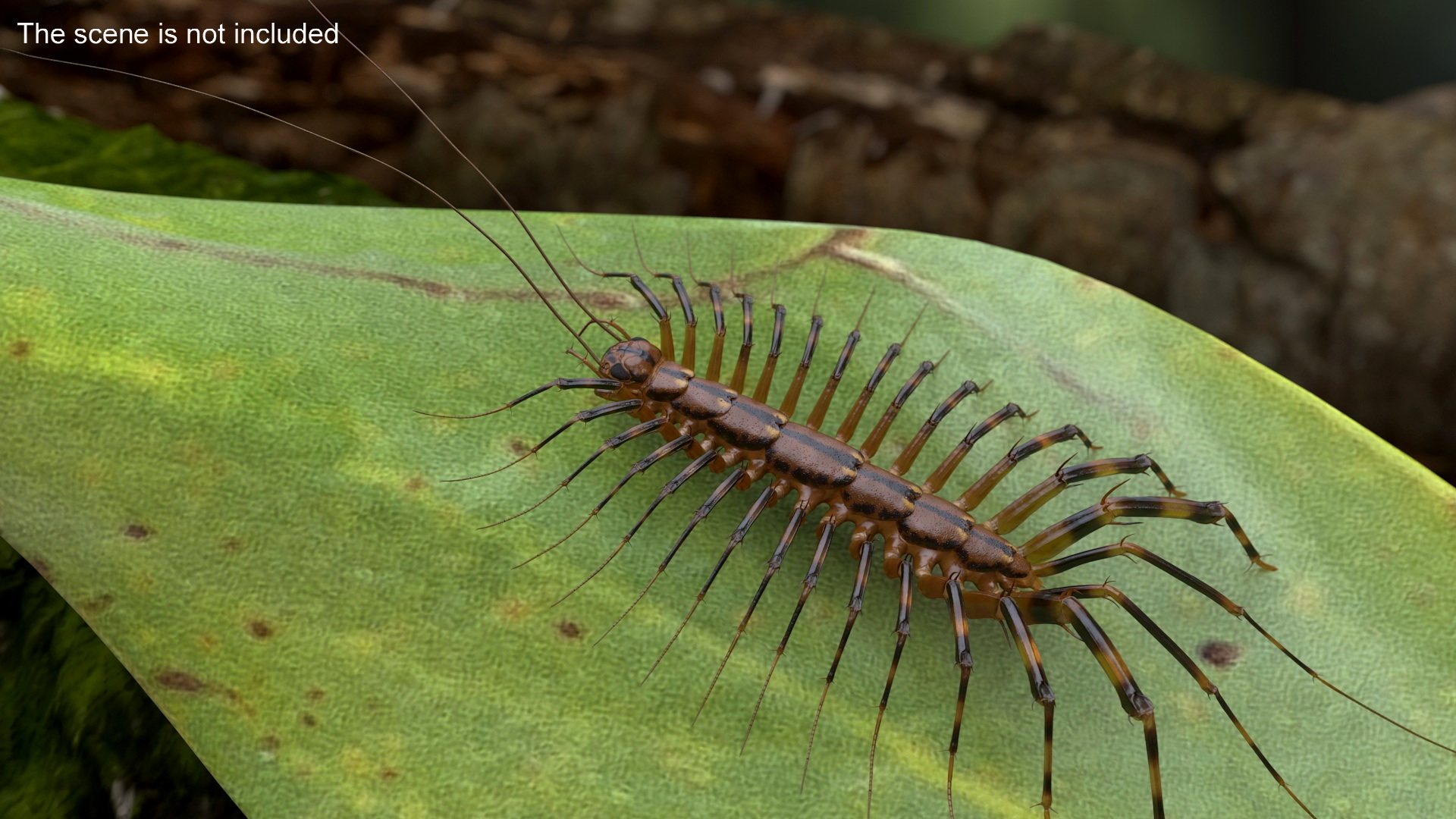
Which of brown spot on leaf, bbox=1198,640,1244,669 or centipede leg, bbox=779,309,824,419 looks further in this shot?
centipede leg, bbox=779,309,824,419

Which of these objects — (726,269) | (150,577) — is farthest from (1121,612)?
(150,577)

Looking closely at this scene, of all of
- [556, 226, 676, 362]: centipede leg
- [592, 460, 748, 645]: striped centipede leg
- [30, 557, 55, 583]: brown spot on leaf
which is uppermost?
[556, 226, 676, 362]: centipede leg

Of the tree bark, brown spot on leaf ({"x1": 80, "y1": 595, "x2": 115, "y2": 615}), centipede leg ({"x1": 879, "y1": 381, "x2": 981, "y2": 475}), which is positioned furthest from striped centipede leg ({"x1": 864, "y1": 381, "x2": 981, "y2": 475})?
the tree bark

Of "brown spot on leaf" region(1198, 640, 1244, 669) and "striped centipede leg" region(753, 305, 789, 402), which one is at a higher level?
"striped centipede leg" region(753, 305, 789, 402)

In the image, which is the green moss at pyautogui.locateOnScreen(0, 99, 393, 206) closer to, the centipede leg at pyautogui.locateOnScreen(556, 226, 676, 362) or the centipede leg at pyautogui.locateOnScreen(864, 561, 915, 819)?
the centipede leg at pyautogui.locateOnScreen(556, 226, 676, 362)

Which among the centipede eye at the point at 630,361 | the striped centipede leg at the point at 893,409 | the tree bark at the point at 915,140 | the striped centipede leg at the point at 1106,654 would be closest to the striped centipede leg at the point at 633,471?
the centipede eye at the point at 630,361

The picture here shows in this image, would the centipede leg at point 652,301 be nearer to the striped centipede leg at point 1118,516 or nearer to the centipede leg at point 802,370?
the centipede leg at point 802,370
